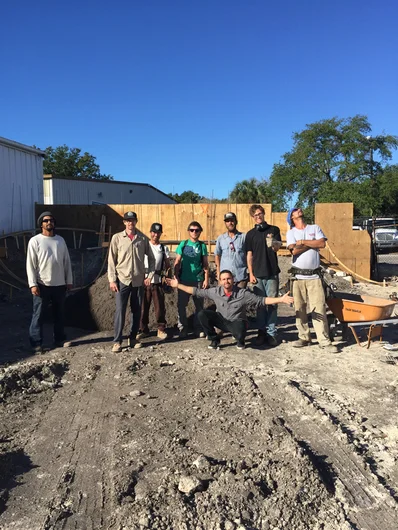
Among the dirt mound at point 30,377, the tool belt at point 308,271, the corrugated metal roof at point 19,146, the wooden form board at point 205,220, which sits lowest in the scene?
the dirt mound at point 30,377

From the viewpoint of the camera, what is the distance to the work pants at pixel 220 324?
20.1 feet

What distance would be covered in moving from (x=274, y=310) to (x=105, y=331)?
2.90 metres

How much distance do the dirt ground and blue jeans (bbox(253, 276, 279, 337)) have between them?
0.46m

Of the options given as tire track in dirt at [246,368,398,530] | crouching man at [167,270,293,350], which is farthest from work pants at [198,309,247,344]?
tire track in dirt at [246,368,398,530]

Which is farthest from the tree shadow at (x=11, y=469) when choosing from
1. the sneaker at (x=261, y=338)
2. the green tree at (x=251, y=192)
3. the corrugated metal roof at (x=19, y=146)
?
the green tree at (x=251, y=192)

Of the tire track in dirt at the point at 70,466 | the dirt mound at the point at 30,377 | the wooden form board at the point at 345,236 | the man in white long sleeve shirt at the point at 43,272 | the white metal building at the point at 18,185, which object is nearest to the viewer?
the tire track in dirt at the point at 70,466

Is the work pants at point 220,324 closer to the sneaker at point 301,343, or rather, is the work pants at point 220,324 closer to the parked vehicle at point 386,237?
the sneaker at point 301,343

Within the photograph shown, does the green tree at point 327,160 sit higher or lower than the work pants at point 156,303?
higher

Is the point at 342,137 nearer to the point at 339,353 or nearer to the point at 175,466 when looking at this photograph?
the point at 339,353

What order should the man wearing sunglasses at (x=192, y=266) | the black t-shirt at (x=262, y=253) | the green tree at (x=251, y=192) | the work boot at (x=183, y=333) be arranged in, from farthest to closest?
the green tree at (x=251, y=192) < the work boot at (x=183, y=333) < the man wearing sunglasses at (x=192, y=266) < the black t-shirt at (x=262, y=253)

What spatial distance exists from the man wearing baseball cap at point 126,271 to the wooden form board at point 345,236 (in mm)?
9240

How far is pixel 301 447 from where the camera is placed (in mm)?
3391

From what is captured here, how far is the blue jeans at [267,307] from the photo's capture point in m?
6.33

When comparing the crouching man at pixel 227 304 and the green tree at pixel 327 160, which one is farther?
the green tree at pixel 327 160
